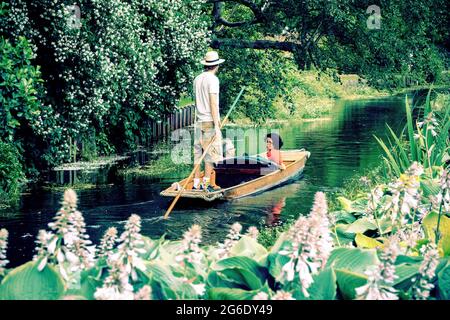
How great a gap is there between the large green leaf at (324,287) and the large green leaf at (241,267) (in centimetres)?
30

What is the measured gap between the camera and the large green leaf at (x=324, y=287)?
3.34 meters

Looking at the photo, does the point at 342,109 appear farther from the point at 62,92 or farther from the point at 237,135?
the point at 62,92

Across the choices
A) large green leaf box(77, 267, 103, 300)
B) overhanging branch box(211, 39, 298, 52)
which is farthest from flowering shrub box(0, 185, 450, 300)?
overhanging branch box(211, 39, 298, 52)

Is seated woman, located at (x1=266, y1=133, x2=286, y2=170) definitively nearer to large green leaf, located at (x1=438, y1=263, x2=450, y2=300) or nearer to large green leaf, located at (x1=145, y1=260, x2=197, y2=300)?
large green leaf, located at (x1=438, y1=263, x2=450, y2=300)

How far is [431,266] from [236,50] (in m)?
18.9

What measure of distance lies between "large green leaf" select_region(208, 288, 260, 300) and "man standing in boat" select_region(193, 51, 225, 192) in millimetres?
9363

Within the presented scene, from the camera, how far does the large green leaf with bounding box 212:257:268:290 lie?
11.8ft

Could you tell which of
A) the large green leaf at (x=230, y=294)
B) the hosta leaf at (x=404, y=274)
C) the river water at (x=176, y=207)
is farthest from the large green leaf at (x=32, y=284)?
the river water at (x=176, y=207)

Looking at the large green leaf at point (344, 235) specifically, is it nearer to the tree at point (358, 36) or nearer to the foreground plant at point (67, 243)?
the foreground plant at point (67, 243)

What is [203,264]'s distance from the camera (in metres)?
3.77

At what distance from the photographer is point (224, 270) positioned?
361cm
